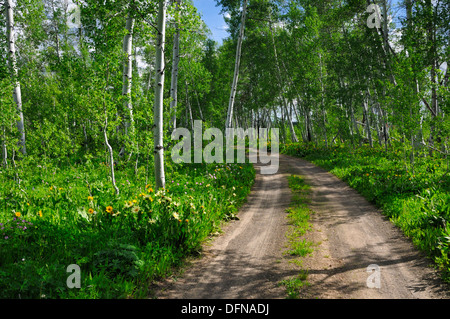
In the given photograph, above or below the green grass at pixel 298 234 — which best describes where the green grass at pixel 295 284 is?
below

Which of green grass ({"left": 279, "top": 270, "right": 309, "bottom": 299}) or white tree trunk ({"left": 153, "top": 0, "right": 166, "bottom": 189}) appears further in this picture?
white tree trunk ({"left": 153, "top": 0, "right": 166, "bottom": 189})

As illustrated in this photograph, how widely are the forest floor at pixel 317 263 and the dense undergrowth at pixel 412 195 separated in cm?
26

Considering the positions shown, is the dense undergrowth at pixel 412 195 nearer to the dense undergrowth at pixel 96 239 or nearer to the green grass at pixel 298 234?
the green grass at pixel 298 234

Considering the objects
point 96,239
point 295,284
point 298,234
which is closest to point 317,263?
point 295,284

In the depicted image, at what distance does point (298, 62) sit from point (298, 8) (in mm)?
5517

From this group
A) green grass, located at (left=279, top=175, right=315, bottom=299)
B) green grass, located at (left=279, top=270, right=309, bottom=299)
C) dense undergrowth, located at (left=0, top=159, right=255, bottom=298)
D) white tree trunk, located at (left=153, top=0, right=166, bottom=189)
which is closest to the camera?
dense undergrowth, located at (left=0, top=159, right=255, bottom=298)

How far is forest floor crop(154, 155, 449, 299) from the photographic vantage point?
3920 mm

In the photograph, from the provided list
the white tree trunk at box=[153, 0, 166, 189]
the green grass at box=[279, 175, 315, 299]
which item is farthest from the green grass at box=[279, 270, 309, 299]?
the white tree trunk at box=[153, 0, 166, 189]

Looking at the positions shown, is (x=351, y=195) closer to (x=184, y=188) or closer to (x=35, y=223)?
(x=184, y=188)

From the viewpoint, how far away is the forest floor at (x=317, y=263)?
3.92 meters

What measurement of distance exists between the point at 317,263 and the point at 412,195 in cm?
532

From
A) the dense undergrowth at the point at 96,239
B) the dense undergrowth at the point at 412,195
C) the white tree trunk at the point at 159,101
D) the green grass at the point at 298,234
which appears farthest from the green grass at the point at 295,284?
the white tree trunk at the point at 159,101

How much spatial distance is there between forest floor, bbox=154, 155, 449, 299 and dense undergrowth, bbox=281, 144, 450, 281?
262 mm

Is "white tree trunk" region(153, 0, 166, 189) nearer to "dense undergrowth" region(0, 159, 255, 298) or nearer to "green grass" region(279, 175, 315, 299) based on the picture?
"dense undergrowth" region(0, 159, 255, 298)
